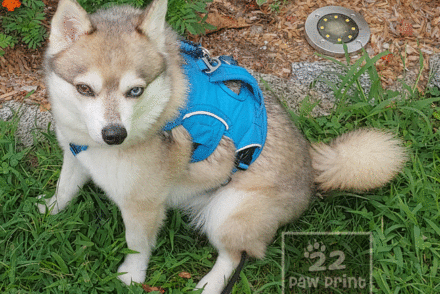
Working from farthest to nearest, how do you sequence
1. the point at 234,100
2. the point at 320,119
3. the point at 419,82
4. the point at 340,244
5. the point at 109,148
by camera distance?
the point at 419,82
the point at 320,119
the point at 340,244
the point at 234,100
the point at 109,148

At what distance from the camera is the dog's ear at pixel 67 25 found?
2.02 metres

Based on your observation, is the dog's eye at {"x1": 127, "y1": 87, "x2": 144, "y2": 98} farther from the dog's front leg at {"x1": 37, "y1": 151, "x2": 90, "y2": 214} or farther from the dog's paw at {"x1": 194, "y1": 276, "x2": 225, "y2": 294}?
the dog's paw at {"x1": 194, "y1": 276, "x2": 225, "y2": 294}

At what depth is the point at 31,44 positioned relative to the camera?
11.9 ft

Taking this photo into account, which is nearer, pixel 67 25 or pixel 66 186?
pixel 67 25

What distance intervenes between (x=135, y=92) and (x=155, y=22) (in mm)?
393

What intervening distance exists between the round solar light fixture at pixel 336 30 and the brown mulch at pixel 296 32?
0.32 ft

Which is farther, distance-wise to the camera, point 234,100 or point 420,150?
point 420,150

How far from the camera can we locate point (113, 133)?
204 centimetres

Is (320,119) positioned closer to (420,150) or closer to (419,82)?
(420,150)

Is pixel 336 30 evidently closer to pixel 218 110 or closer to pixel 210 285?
pixel 218 110

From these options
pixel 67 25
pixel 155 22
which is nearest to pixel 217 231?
pixel 155 22

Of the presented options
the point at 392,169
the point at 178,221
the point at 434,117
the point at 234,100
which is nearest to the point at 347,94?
the point at 434,117

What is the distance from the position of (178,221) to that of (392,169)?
5.34 feet

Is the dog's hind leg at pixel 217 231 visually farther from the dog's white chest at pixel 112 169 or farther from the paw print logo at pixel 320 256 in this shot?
the dog's white chest at pixel 112 169
